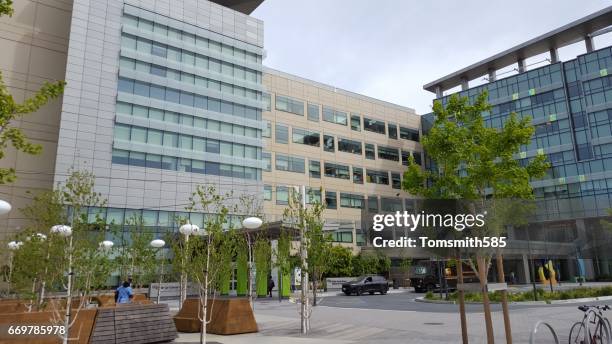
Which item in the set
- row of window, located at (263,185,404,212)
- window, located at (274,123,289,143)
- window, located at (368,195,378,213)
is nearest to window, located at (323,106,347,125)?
window, located at (274,123,289,143)

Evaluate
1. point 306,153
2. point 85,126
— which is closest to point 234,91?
point 306,153

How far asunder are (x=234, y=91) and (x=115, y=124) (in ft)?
47.0

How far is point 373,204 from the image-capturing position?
65812mm

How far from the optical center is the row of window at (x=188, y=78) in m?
48.0

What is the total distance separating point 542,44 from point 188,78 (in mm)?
53607

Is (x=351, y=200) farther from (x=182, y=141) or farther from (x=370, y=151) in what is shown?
(x=182, y=141)

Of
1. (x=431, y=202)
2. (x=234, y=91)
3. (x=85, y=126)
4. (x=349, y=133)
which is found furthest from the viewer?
(x=349, y=133)

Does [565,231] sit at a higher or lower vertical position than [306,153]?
lower

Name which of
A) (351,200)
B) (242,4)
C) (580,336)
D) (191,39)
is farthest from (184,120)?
(580,336)

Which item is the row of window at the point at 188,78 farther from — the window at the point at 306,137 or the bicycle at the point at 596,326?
the bicycle at the point at 596,326

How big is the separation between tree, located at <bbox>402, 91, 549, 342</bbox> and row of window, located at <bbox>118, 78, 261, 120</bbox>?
42.3 m

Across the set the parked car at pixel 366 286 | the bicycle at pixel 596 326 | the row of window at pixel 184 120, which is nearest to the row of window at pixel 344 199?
the row of window at pixel 184 120

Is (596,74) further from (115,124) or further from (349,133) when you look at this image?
(115,124)

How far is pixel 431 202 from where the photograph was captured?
1105 centimetres
